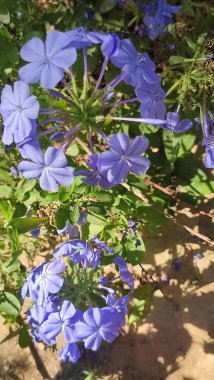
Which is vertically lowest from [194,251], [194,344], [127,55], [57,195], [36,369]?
[36,369]

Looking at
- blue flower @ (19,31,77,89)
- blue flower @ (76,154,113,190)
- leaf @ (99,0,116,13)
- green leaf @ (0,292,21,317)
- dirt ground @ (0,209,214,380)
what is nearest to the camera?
blue flower @ (19,31,77,89)

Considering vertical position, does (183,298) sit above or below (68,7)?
below

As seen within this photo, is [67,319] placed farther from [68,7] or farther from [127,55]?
[68,7]

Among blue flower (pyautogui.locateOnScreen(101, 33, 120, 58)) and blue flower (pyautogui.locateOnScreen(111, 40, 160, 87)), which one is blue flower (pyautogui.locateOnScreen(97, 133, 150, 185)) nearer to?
blue flower (pyautogui.locateOnScreen(111, 40, 160, 87))

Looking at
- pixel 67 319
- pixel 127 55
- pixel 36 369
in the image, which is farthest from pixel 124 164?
pixel 36 369

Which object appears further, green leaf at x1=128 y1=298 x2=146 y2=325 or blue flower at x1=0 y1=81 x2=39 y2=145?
green leaf at x1=128 y1=298 x2=146 y2=325

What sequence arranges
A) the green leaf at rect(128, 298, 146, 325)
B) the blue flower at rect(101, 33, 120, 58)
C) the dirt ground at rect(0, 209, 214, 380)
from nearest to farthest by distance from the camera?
the blue flower at rect(101, 33, 120, 58) → the dirt ground at rect(0, 209, 214, 380) → the green leaf at rect(128, 298, 146, 325)

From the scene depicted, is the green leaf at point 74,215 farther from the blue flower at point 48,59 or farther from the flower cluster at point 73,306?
the blue flower at point 48,59

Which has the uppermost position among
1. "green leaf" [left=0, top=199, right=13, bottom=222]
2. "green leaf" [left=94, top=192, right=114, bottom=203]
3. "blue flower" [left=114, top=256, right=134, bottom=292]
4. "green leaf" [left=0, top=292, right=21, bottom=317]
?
"green leaf" [left=94, top=192, right=114, bottom=203]

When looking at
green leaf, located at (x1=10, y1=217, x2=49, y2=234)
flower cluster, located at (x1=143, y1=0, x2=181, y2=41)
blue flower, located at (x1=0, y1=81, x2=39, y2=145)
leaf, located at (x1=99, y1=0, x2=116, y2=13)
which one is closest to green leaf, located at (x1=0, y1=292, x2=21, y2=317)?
green leaf, located at (x1=10, y1=217, x2=49, y2=234)
